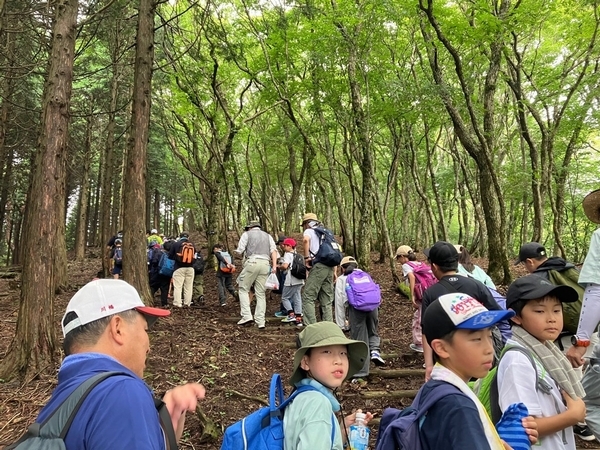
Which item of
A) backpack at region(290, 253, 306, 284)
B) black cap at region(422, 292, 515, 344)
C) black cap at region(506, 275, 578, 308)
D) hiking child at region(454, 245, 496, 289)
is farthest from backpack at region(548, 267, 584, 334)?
backpack at region(290, 253, 306, 284)

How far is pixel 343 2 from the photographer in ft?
38.2

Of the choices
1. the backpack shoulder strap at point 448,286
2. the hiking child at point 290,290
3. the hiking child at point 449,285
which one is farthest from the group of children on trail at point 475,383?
the hiking child at point 290,290

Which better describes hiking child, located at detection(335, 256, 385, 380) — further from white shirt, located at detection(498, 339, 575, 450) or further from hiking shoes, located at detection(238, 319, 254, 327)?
white shirt, located at detection(498, 339, 575, 450)

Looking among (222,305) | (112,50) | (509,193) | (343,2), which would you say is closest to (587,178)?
(509,193)

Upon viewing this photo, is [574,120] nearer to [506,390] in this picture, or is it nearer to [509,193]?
[509,193]

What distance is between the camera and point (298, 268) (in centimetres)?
899

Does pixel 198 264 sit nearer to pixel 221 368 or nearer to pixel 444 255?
pixel 221 368

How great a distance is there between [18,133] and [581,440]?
20415 mm

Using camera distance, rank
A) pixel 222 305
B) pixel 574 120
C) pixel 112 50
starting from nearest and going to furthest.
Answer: pixel 222 305, pixel 574 120, pixel 112 50

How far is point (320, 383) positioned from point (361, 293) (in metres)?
3.72

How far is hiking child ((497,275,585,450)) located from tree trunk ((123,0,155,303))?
647cm

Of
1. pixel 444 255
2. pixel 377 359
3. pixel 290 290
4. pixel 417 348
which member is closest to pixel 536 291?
pixel 444 255

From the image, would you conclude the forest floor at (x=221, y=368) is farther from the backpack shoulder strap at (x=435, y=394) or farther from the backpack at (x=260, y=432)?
the backpack shoulder strap at (x=435, y=394)

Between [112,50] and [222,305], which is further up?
[112,50]
